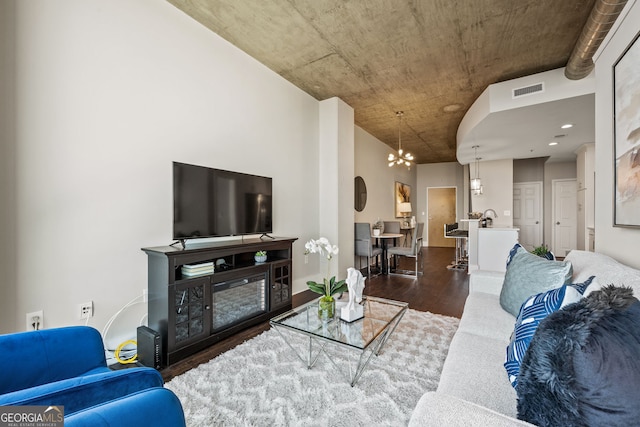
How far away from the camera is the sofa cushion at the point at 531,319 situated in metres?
1.08

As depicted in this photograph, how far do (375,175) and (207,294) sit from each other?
16.4ft

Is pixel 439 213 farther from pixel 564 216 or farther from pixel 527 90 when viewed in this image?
pixel 527 90

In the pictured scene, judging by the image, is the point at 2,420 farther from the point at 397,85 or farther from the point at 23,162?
the point at 397,85

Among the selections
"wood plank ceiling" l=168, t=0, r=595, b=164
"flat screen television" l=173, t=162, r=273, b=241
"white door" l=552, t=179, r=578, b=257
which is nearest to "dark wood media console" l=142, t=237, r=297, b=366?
"flat screen television" l=173, t=162, r=273, b=241

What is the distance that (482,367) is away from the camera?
1.26 meters

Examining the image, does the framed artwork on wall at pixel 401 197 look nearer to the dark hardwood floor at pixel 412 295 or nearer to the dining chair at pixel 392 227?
the dining chair at pixel 392 227

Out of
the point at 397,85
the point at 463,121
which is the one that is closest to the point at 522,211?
the point at 463,121

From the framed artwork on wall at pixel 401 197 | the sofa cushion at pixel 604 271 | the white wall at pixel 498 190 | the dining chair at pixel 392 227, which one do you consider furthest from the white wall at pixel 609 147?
the framed artwork on wall at pixel 401 197

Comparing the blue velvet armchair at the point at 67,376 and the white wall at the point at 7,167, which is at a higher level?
the white wall at the point at 7,167

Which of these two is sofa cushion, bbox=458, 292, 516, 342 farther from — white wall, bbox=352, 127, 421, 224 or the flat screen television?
white wall, bbox=352, 127, 421, 224

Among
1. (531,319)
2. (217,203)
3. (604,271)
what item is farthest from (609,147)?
(217,203)

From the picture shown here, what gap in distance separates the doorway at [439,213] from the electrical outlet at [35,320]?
376 inches

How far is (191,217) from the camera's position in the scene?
94.1 inches

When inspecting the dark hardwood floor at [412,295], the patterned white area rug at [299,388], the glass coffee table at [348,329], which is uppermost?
the glass coffee table at [348,329]
